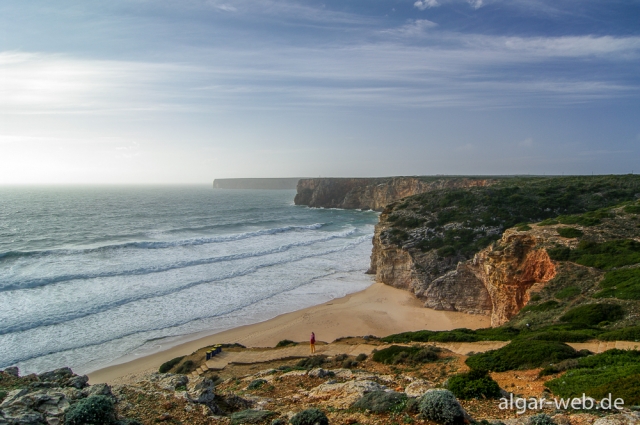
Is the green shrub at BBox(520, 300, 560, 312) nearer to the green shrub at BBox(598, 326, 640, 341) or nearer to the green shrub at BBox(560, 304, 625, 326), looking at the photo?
the green shrub at BBox(560, 304, 625, 326)

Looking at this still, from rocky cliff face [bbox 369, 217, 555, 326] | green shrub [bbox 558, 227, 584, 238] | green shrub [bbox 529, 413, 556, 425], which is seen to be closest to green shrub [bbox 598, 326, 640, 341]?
rocky cliff face [bbox 369, 217, 555, 326]

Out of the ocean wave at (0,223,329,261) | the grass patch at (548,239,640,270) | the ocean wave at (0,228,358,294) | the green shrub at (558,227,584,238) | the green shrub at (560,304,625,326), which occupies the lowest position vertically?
the ocean wave at (0,228,358,294)

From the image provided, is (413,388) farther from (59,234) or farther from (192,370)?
(59,234)

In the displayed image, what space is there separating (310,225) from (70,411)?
6715 centimetres

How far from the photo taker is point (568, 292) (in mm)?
20188

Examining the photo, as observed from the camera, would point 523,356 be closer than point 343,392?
No

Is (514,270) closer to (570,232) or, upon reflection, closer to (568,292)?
(568,292)

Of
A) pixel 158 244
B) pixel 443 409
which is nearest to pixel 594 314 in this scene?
pixel 443 409

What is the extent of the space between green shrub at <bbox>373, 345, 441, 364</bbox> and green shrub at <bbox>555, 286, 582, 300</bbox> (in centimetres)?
895

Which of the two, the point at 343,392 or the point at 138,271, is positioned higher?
the point at 343,392

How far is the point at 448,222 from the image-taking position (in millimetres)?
37594

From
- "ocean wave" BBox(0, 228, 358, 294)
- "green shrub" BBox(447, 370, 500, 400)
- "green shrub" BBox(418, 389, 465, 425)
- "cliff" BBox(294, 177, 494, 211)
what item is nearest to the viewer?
"green shrub" BBox(418, 389, 465, 425)

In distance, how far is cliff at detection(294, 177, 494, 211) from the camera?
300ft

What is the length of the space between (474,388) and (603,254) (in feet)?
57.2
